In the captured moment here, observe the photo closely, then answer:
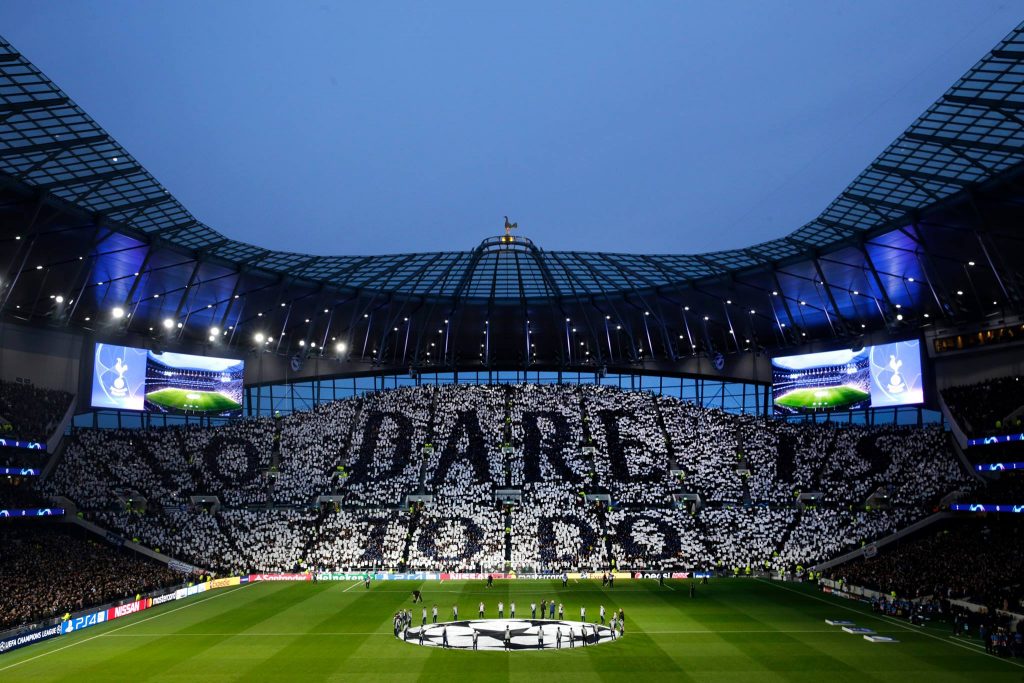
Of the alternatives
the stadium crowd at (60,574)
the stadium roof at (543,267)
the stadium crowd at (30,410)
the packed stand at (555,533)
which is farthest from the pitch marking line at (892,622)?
the stadium crowd at (30,410)

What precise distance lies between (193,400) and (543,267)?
33.9 m

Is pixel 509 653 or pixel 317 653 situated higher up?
pixel 509 653

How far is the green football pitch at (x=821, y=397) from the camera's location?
7181 cm

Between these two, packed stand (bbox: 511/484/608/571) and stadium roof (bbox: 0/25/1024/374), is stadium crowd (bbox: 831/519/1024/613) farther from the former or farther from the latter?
packed stand (bbox: 511/484/608/571)

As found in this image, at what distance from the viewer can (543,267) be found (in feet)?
246

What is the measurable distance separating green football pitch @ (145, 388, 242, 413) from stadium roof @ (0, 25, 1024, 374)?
247 inches

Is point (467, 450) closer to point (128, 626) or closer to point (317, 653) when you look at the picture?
point (128, 626)

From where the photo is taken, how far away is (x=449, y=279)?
79.0 m

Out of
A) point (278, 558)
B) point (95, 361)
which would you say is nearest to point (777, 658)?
point (278, 558)

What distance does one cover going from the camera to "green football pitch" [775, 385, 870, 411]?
71.8 m

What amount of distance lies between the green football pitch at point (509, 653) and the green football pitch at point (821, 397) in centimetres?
2860

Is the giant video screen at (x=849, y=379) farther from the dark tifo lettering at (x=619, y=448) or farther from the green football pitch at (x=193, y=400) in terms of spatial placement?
the green football pitch at (x=193, y=400)


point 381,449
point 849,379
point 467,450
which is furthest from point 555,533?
point 849,379

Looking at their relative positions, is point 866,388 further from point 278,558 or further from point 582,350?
point 278,558
